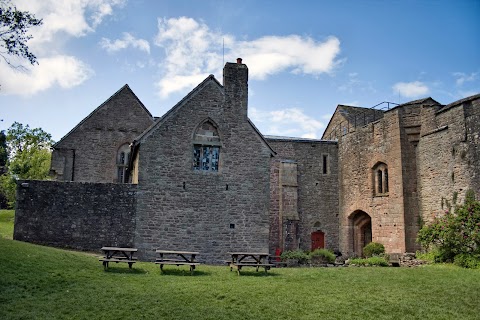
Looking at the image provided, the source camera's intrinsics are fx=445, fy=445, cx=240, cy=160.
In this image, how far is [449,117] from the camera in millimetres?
23562

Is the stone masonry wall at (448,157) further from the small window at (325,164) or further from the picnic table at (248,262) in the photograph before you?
the picnic table at (248,262)

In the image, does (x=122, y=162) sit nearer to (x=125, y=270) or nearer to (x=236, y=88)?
(x=236, y=88)

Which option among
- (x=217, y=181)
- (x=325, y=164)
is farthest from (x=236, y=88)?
(x=325, y=164)

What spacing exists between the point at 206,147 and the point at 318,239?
13.5 metres

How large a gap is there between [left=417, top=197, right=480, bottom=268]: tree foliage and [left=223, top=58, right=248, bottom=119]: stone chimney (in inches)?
436

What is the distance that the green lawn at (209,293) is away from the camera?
37.7ft

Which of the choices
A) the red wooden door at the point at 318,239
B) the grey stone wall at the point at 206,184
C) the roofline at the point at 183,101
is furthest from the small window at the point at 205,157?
the red wooden door at the point at 318,239

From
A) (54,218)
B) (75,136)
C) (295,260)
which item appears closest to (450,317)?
(295,260)

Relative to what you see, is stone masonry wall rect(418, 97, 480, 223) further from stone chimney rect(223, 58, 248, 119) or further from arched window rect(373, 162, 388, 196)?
stone chimney rect(223, 58, 248, 119)

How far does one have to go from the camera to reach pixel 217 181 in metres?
21.8

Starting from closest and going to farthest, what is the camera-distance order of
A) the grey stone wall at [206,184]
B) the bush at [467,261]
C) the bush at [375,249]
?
the bush at [467,261]
the grey stone wall at [206,184]
the bush at [375,249]

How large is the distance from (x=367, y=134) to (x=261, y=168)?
1013 cm

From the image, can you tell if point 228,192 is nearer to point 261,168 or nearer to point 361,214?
point 261,168

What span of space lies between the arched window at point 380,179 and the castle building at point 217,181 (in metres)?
0.09
